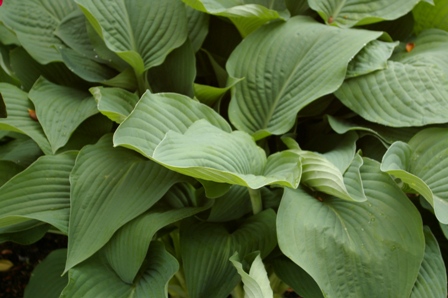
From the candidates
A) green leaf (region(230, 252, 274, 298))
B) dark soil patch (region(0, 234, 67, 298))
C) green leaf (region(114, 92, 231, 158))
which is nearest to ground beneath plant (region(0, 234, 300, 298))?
dark soil patch (region(0, 234, 67, 298))

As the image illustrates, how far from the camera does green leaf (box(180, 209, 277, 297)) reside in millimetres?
879

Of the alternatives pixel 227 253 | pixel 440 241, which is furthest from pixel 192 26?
pixel 440 241

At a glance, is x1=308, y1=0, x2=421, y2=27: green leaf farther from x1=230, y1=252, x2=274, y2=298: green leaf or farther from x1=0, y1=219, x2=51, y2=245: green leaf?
x1=0, y1=219, x2=51, y2=245: green leaf

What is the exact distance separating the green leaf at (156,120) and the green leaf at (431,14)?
1.71ft

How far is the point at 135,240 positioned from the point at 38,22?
21.0 inches

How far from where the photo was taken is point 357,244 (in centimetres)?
81

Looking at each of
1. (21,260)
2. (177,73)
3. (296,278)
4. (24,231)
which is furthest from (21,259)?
(296,278)

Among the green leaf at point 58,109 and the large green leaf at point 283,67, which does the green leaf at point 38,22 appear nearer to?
the green leaf at point 58,109

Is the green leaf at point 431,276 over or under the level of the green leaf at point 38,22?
under

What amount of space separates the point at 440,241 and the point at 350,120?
282mm

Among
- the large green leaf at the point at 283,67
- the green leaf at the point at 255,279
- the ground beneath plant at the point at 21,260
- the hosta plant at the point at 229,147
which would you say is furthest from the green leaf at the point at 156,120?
the ground beneath plant at the point at 21,260

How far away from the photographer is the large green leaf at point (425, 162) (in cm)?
82

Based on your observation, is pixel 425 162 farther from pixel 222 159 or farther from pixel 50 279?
pixel 50 279

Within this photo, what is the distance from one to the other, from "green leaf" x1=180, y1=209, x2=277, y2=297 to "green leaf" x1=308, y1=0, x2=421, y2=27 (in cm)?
43
